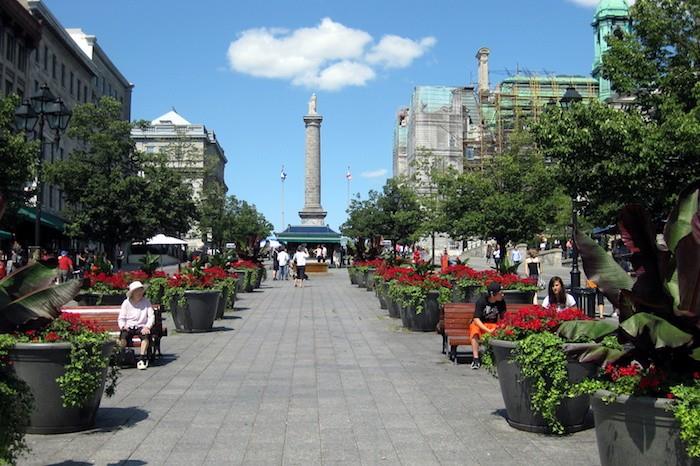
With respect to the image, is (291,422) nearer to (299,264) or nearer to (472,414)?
(472,414)

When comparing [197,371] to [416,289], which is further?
[416,289]

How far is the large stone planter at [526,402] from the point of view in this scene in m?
7.59

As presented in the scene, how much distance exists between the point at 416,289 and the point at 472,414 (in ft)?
26.0

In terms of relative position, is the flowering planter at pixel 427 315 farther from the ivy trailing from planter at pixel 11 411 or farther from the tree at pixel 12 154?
the tree at pixel 12 154

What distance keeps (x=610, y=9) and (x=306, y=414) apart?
236ft

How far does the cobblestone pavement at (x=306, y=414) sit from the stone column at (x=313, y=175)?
60.0m

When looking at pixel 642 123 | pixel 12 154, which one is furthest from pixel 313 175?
pixel 642 123

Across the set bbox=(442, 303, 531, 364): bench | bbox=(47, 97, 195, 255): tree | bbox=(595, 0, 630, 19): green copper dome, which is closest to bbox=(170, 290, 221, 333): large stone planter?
bbox=(442, 303, 531, 364): bench

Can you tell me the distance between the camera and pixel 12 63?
1875 inches

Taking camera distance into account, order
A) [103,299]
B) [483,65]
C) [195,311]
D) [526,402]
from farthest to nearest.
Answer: [483,65] → [103,299] → [195,311] → [526,402]

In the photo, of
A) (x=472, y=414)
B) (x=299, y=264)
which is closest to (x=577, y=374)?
(x=472, y=414)

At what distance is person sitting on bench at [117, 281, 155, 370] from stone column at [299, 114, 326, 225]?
6289cm

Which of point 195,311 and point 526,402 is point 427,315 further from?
point 526,402

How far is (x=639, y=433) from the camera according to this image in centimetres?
508
